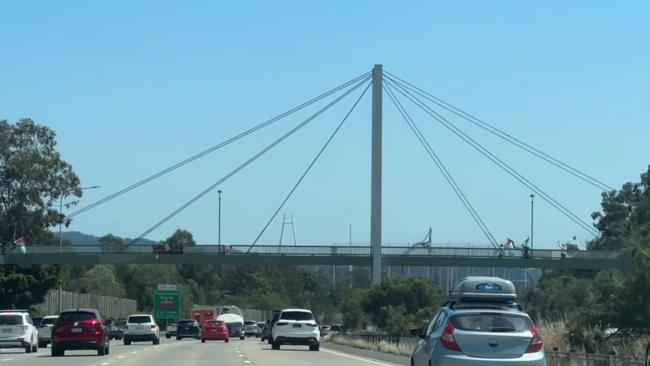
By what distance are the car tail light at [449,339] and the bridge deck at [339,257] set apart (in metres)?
69.1

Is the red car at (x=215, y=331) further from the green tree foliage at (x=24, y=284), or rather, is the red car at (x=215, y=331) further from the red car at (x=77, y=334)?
the red car at (x=77, y=334)

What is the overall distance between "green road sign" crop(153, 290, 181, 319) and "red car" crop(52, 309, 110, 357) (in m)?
57.7

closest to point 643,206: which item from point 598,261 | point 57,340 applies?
point 598,261

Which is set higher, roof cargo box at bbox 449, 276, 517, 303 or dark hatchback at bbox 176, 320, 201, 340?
roof cargo box at bbox 449, 276, 517, 303

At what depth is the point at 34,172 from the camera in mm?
108312

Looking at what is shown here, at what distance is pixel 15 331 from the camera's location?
50500 millimetres

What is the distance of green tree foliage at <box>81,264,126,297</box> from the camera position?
133 m

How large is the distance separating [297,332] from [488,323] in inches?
1243

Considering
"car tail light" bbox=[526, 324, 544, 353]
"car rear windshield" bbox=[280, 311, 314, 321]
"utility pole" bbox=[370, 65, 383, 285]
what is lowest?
"car rear windshield" bbox=[280, 311, 314, 321]

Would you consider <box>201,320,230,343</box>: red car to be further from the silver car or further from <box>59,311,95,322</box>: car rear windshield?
the silver car

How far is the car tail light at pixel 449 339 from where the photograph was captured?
22538 mm

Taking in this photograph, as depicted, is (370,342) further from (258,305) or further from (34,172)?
(258,305)

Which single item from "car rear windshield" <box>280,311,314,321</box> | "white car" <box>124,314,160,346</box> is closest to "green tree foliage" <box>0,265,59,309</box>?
"white car" <box>124,314,160,346</box>

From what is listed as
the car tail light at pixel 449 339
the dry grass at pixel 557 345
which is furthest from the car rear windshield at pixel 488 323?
the dry grass at pixel 557 345
